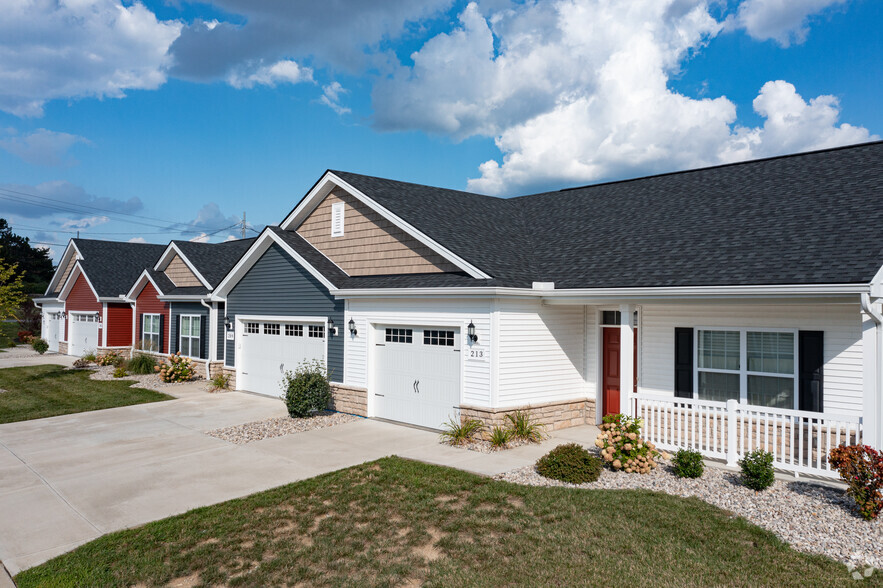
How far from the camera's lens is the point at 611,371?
44.3 feet

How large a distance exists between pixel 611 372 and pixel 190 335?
16.7 meters

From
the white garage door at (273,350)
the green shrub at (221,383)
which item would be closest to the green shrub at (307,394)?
the white garage door at (273,350)

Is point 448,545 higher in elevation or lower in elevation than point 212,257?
lower

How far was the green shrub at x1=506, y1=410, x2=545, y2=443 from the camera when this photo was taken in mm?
11938

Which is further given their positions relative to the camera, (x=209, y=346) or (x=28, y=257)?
(x=28, y=257)

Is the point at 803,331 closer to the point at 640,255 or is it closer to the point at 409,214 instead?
the point at 640,255

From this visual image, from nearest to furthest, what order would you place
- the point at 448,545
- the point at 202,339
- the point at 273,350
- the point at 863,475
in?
the point at 448,545
the point at 863,475
the point at 273,350
the point at 202,339

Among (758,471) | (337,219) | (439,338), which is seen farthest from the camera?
(337,219)

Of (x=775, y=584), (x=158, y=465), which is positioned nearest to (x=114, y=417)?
(x=158, y=465)

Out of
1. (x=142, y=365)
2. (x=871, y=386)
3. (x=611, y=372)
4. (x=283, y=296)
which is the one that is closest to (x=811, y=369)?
(x=871, y=386)

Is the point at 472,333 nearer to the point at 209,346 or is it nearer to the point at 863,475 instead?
the point at 863,475

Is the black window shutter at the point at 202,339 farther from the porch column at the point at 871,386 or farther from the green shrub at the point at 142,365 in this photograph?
the porch column at the point at 871,386

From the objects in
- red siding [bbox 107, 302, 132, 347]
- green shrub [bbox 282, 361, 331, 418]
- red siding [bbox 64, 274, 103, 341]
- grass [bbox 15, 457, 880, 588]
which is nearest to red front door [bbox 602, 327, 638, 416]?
grass [bbox 15, 457, 880, 588]

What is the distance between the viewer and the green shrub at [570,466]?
9.18m
